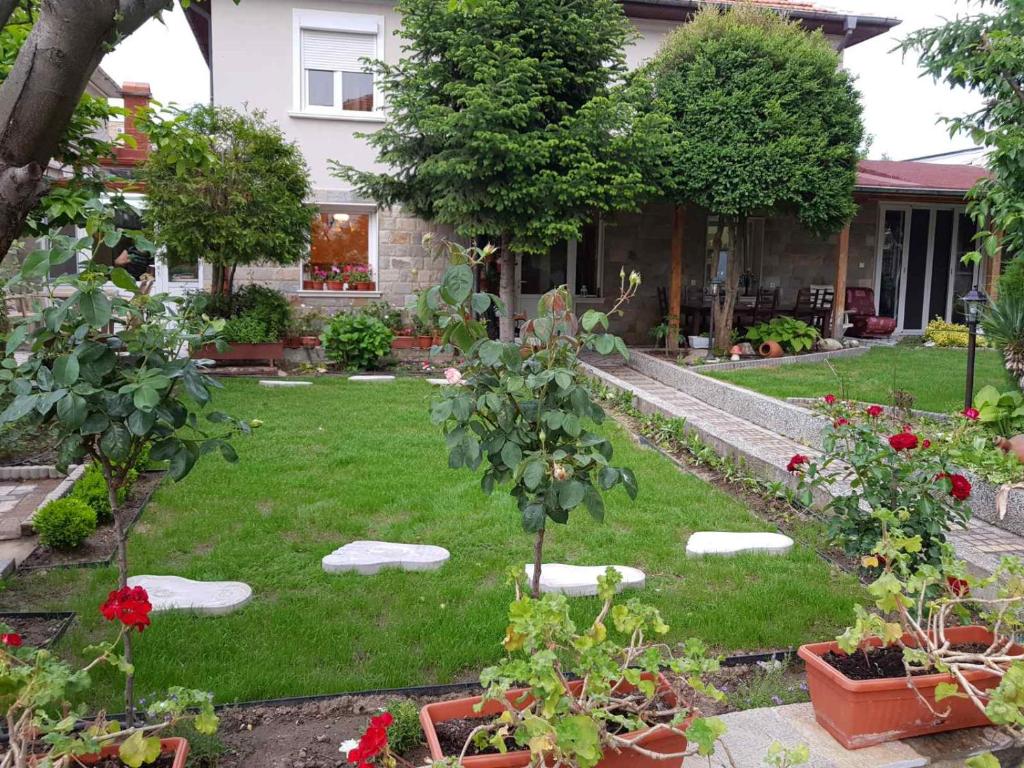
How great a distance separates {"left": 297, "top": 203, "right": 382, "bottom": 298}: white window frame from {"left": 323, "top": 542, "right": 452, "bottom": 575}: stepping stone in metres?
8.83

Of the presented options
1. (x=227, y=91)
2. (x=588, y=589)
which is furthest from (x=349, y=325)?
(x=588, y=589)

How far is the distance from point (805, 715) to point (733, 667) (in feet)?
1.54

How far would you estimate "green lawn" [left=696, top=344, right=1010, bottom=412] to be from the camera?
8703 millimetres

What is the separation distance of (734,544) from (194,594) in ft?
9.95

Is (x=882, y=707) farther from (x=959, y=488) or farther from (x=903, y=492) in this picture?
(x=903, y=492)

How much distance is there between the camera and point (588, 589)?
13.5 feet

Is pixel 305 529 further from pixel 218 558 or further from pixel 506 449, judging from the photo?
pixel 506 449

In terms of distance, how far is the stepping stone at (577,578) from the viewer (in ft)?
13.4

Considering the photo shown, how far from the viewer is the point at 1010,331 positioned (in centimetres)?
634

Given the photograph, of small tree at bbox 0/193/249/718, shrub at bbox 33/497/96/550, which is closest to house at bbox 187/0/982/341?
shrub at bbox 33/497/96/550

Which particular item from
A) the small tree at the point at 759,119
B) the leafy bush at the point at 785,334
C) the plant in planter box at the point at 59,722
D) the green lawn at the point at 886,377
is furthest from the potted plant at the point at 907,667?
the leafy bush at the point at 785,334

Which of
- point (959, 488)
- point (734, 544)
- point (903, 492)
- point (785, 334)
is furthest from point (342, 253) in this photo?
point (959, 488)

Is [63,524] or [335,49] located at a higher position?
[335,49]

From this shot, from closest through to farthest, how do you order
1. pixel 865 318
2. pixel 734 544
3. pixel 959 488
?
1. pixel 959 488
2. pixel 734 544
3. pixel 865 318
